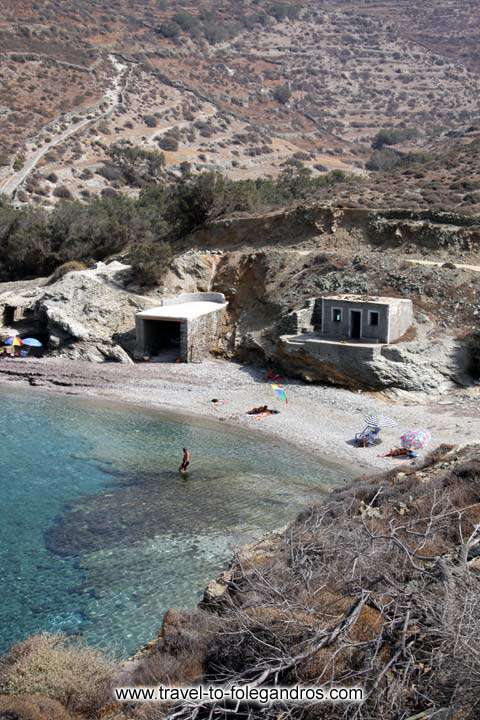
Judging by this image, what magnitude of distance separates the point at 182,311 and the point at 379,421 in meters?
13.3

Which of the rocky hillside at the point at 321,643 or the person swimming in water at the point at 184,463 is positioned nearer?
the rocky hillside at the point at 321,643

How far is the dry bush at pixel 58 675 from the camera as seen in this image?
28.9 feet

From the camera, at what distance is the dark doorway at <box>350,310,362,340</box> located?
30633 millimetres

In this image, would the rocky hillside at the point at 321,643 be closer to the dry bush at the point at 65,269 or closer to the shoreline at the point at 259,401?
the shoreline at the point at 259,401

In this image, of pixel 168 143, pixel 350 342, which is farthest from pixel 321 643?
pixel 168 143

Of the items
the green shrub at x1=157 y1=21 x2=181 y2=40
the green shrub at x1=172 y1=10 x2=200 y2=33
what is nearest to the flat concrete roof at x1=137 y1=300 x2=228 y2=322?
the green shrub at x1=157 y1=21 x2=181 y2=40

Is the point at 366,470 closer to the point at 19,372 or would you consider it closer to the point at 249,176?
the point at 19,372

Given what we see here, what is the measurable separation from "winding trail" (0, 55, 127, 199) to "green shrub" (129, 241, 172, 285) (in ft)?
98.9

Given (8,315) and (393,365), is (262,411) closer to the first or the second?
(393,365)

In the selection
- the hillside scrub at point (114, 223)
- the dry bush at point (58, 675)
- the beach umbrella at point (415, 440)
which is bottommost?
the beach umbrella at point (415, 440)

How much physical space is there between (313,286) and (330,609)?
27085 mm

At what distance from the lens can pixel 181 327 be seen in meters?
33.5

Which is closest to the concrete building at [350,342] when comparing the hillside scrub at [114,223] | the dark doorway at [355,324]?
the dark doorway at [355,324]

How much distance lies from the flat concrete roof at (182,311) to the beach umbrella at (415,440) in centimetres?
1332
